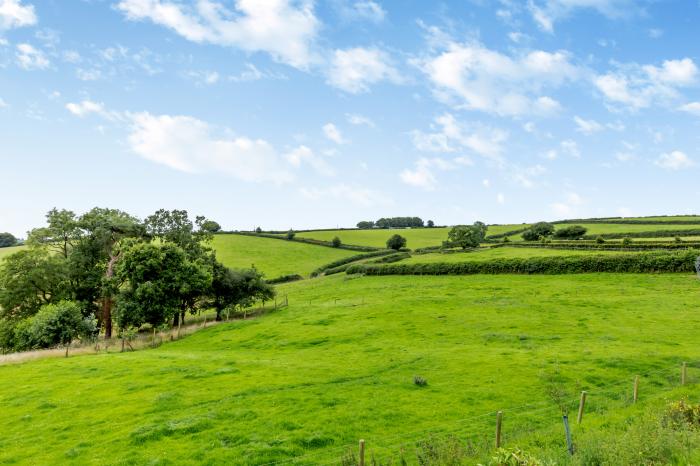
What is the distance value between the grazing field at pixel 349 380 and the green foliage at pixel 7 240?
146 meters

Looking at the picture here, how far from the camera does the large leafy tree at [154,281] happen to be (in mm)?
46219

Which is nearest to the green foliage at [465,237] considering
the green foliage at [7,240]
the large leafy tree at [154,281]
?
the large leafy tree at [154,281]

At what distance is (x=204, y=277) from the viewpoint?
50625 millimetres

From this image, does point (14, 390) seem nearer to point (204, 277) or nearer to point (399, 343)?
point (204, 277)

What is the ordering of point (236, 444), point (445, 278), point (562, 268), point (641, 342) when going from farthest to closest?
1. point (445, 278)
2. point (562, 268)
3. point (641, 342)
4. point (236, 444)

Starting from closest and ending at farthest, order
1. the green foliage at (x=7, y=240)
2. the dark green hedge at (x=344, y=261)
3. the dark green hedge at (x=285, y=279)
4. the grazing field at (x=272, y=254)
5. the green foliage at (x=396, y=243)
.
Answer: the dark green hedge at (x=285, y=279) → the dark green hedge at (x=344, y=261) → the grazing field at (x=272, y=254) → the green foliage at (x=396, y=243) → the green foliage at (x=7, y=240)

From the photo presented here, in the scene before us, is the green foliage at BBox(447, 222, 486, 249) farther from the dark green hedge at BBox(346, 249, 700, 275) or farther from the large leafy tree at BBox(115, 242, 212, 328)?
the large leafy tree at BBox(115, 242, 212, 328)

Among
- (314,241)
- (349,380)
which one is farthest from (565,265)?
(314,241)

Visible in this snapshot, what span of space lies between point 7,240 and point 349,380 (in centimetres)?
17456

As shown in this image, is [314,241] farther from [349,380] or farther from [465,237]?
[349,380]

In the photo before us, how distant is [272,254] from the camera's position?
109312 millimetres

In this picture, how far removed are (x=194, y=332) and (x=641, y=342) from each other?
43.9 metres

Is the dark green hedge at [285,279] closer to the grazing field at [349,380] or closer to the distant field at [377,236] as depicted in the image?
the grazing field at [349,380]

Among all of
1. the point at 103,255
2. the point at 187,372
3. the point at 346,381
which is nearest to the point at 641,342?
the point at 346,381
